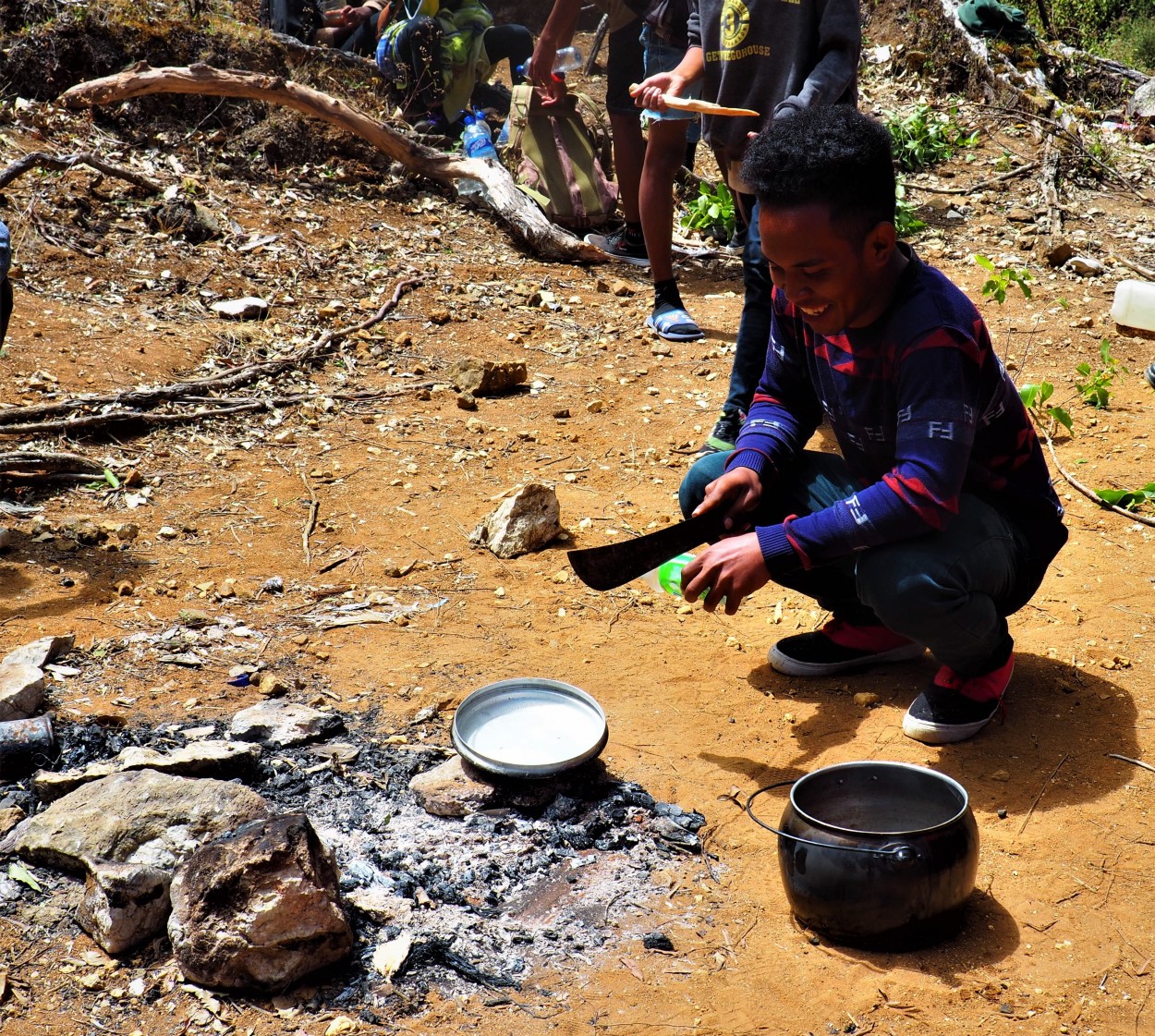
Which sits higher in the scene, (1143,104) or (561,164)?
(1143,104)

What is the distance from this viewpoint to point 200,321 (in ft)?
18.0

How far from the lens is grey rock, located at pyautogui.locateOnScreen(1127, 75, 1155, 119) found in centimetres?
877

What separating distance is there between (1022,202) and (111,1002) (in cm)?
704

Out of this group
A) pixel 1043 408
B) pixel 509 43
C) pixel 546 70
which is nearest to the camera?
pixel 1043 408

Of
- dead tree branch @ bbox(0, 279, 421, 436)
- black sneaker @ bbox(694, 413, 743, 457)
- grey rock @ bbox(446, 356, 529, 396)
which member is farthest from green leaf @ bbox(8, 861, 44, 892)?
grey rock @ bbox(446, 356, 529, 396)

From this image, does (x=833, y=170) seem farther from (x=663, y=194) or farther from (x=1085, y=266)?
(x=1085, y=266)

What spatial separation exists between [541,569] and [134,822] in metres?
1.65

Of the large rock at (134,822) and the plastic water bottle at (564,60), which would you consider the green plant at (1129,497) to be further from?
the plastic water bottle at (564,60)

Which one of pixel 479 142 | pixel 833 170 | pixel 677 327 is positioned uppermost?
pixel 833 170

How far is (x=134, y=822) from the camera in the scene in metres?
2.17

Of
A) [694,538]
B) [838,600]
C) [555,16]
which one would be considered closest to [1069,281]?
[555,16]

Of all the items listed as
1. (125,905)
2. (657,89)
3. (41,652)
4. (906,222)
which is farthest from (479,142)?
(125,905)

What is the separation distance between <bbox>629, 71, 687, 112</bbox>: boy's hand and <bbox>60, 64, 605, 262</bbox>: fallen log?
7.10 feet

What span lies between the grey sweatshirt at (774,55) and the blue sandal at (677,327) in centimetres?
126
